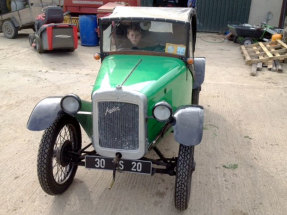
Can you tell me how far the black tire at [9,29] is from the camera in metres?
10.5

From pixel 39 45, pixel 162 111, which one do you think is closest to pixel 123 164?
pixel 162 111

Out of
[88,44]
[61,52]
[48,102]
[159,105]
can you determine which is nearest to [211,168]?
[159,105]

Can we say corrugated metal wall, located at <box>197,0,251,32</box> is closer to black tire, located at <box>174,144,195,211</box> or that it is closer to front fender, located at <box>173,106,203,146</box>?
front fender, located at <box>173,106,203,146</box>

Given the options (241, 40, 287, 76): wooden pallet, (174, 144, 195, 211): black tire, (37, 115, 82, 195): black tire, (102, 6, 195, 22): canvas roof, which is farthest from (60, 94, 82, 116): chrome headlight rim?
(241, 40, 287, 76): wooden pallet

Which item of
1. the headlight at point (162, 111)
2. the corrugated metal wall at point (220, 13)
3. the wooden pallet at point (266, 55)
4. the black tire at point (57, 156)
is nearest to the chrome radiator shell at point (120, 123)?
the headlight at point (162, 111)

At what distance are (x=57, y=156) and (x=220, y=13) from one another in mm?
11479

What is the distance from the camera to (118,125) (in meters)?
2.88

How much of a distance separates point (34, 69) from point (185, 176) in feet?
19.1

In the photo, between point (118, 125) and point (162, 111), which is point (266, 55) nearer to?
point (162, 111)

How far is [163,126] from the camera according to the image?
3303mm

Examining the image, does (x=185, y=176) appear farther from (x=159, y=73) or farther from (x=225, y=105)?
(x=225, y=105)

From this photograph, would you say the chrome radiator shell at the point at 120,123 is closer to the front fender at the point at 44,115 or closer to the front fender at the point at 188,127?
the front fender at the point at 188,127

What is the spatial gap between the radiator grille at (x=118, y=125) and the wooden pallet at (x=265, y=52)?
624 centimetres

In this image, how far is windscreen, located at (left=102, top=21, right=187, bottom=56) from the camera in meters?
3.69
